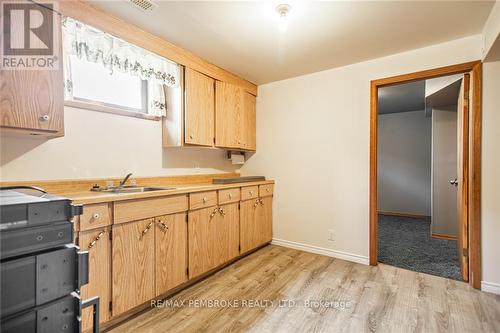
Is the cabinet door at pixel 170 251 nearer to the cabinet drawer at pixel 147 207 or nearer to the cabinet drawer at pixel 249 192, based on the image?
the cabinet drawer at pixel 147 207

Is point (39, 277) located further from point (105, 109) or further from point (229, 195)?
point (229, 195)

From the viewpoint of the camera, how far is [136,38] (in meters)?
2.10

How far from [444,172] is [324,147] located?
234cm

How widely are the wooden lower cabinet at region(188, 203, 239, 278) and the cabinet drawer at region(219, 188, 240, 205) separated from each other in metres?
0.06

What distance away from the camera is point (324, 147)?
310cm

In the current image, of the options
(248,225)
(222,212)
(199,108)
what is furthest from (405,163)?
(199,108)

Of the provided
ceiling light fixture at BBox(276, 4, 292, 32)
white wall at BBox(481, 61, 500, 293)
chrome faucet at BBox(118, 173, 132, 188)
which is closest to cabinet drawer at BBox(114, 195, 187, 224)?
chrome faucet at BBox(118, 173, 132, 188)

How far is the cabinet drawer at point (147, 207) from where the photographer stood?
5.61 ft

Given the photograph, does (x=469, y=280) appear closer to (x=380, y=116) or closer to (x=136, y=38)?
(x=136, y=38)

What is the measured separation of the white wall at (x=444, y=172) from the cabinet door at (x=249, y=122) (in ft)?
9.68

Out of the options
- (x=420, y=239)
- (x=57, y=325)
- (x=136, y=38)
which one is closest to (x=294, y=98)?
(x=136, y=38)

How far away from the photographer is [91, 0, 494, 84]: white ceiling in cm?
183

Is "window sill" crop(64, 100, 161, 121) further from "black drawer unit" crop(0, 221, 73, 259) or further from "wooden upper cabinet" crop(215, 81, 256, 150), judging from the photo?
"black drawer unit" crop(0, 221, 73, 259)

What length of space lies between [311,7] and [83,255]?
6.72ft
